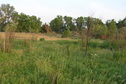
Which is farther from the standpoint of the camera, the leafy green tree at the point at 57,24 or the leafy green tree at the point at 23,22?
the leafy green tree at the point at 57,24

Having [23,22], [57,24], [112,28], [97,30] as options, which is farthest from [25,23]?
[97,30]

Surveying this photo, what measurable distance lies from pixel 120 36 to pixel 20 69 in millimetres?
5398

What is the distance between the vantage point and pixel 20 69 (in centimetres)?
416

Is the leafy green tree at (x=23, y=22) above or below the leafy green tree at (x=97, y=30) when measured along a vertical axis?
above

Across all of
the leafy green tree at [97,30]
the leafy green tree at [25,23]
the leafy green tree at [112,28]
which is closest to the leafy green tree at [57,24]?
the leafy green tree at [25,23]

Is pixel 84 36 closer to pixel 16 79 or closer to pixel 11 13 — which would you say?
pixel 16 79

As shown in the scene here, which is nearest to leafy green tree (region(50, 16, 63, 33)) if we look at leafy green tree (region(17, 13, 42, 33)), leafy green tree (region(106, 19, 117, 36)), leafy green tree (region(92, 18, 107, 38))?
leafy green tree (region(17, 13, 42, 33))

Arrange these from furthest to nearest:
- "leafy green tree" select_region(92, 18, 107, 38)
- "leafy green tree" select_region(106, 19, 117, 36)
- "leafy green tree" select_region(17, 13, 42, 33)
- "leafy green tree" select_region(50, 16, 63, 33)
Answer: "leafy green tree" select_region(50, 16, 63, 33) → "leafy green tree" select_region(17, 13, 42, 33) → "leafy green tree" select_region(106, 19, 117, 36) → "leafy green tree" select_region(92, 18, 107, 38)

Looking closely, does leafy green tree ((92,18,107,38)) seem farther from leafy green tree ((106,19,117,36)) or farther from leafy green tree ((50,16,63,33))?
leafy green tree ((50,16,63,33))

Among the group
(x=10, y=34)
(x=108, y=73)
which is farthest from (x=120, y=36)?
(x=10, y=34)

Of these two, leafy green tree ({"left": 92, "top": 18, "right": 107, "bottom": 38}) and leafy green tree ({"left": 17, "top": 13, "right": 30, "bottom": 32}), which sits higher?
leafy green tree ({"left": 17, "top": 13, "right": 30, "bottom": 32})

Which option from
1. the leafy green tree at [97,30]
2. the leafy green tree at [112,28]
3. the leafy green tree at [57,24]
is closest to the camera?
the leafy green tree at [97,30]

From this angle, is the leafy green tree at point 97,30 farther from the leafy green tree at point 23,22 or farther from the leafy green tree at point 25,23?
the leafy green tree at point 23,22

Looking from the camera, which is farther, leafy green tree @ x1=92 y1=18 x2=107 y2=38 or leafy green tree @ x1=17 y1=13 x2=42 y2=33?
leafy green tree @ x1=17 y1=13 x2=42 y2=33
